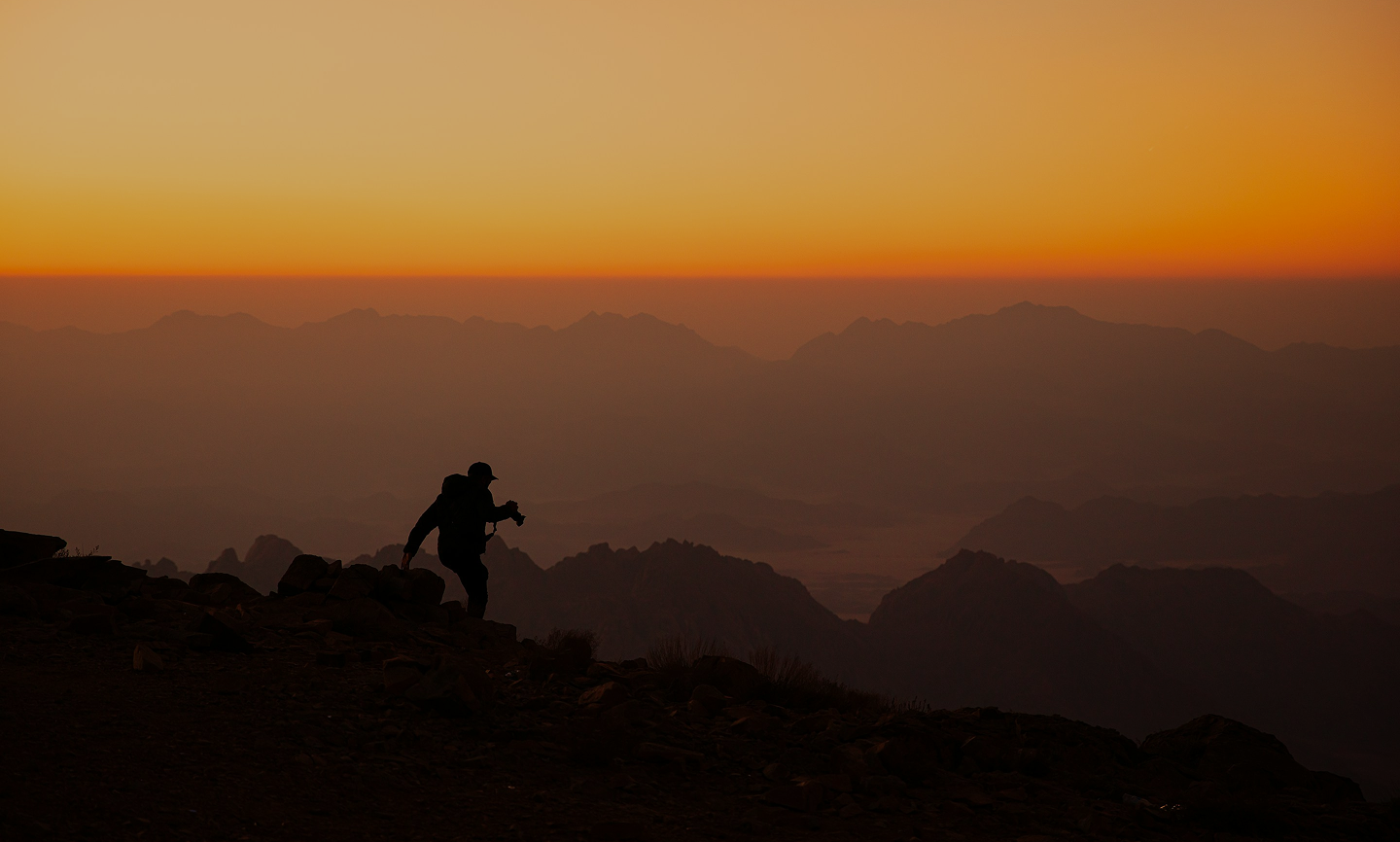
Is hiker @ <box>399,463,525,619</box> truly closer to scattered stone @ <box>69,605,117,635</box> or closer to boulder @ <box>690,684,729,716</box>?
scattered stone @ <box>69,605,117,635</box>

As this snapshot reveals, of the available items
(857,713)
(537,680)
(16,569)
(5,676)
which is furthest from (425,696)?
(16,569)

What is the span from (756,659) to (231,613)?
20.1 feet

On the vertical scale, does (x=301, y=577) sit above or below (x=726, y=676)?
above

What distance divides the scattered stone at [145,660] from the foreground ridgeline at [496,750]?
0.02 m

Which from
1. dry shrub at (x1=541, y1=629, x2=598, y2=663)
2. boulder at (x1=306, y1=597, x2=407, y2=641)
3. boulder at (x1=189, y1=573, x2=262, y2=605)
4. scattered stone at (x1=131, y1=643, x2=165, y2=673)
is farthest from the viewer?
boulder at (x1=189, y1=573, x2=262, y2=605)

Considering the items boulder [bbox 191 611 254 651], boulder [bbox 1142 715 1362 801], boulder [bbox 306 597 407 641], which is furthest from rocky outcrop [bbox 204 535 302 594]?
boulder [bbox 1142 715 1362 801]

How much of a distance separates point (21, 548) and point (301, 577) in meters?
3.33

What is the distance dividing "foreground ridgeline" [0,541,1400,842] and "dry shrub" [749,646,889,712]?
0.05 metres

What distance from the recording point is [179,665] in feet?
30.6

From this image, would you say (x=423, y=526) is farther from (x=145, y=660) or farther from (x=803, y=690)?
(x=803, y=690)

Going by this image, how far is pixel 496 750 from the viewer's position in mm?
8422

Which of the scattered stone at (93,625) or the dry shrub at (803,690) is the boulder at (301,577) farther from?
the dry shrub at (803,690)

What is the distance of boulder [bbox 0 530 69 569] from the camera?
12.3 m

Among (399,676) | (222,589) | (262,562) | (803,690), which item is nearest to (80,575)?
(222,589)
